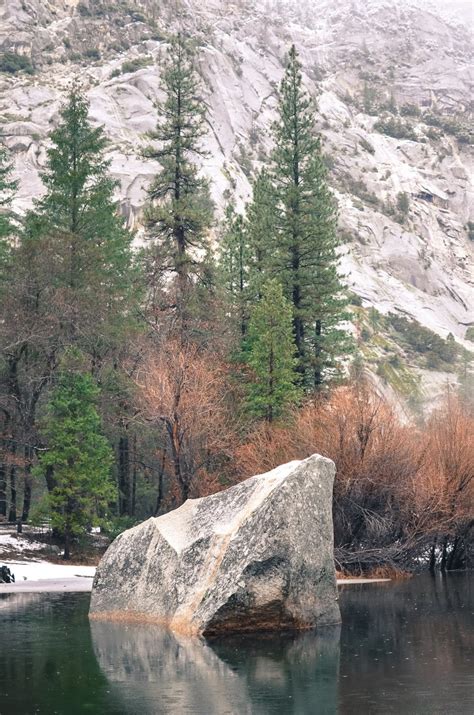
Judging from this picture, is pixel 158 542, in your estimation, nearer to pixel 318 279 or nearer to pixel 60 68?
pixel 318 279

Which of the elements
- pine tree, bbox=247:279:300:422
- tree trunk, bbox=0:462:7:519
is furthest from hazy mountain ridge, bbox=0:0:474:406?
pine tree, bbox=247:279:300:422

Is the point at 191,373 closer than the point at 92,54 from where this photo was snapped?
Yes

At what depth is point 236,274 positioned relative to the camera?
202 feet

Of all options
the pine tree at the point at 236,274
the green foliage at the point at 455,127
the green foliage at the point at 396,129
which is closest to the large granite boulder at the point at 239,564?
the pine tree at the point at 236,274

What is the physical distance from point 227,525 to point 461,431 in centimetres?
2032

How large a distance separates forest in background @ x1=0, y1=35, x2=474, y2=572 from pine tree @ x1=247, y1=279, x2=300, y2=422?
0.34 feet

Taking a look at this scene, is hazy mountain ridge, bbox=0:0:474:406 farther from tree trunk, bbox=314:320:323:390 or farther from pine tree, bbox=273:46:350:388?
tree trunk, bbox=314:320:323:390

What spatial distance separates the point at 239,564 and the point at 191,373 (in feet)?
77.7

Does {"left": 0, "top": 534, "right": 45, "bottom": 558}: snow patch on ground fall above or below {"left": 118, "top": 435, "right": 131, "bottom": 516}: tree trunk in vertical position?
above

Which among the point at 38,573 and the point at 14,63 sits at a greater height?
the point at 14,63

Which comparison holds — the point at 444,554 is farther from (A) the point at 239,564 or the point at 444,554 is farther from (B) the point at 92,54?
(B) the point at 92,54

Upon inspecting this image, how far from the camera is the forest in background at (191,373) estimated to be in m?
43.8

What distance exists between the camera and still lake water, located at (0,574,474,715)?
19.3m

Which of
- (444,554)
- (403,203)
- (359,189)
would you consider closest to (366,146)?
(359,189)
